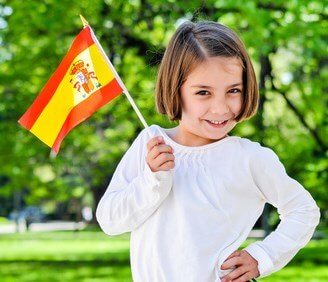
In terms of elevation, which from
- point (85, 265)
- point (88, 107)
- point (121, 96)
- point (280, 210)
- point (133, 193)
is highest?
point (88, 107)

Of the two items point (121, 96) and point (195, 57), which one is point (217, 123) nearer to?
point (195, 57)

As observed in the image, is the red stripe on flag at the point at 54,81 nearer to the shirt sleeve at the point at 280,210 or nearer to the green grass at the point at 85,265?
the shirt sleeve at the point at 280,210

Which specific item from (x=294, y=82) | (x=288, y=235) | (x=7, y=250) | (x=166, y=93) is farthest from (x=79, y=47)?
(x=7, y=250)

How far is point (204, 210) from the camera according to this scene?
3254 mm

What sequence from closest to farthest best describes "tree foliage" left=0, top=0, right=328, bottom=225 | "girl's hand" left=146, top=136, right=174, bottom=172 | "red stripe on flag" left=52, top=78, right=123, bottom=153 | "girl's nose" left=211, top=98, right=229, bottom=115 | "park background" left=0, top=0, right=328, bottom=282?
"girl's hand" left=146, top=136, right=174, bottom=172, "girl's nose" left=211, top=98, right=229, bottom=115, "red stripe on flag" left=52, top=78, right=123, bottom=153, "park background" left=0, top=0, right=328, bottom=282, "tree foliage" left=0, top=0, right=328, bottom=225

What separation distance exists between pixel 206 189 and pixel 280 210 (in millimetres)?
296

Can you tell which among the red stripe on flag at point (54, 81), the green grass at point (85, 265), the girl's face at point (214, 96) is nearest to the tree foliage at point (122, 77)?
the green grass at point (85, 265)

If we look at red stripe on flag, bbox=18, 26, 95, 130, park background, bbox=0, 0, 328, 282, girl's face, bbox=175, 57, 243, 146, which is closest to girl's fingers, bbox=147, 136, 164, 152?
girl's face, bbox=175, 57, 243, 146

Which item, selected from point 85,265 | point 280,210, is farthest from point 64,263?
point 280,210

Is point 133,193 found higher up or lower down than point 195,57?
lower down

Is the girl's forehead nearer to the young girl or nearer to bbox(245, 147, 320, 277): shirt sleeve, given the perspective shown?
the young girl

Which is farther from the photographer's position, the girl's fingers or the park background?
the park background

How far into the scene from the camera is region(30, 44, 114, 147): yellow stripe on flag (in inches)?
149

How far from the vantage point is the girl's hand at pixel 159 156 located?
3.17 metres
